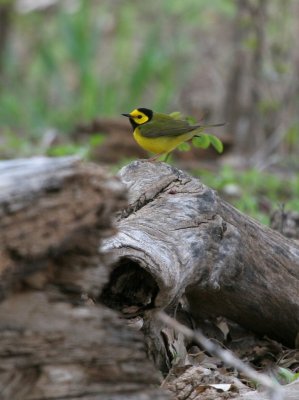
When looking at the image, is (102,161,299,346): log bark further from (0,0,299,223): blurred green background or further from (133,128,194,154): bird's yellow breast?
(0,0,299,223): blurred green background

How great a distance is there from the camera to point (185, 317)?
431 centimetres

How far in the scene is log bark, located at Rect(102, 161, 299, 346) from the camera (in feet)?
11.6

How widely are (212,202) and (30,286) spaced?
1.53m

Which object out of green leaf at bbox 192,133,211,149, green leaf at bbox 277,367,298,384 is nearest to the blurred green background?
green leaf at bbox 192,133,211,149

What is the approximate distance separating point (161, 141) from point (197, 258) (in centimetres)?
159

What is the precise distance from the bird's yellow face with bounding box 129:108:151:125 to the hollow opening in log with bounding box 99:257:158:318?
72.4 inches

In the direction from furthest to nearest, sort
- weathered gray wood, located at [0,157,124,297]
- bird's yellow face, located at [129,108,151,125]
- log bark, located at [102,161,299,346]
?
bird's yellow face, located at [129,108,151,125]
log bark, located at [102,161,299,346]
weathered gray wood, located at [0,157,124,297]

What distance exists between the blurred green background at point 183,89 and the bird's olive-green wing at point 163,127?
2655 millimetres

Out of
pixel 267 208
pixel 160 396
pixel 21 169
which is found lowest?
pixel 267 208

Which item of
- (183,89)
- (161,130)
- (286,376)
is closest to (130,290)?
(286,376)

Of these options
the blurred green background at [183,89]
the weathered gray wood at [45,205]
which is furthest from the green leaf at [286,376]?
the blurred green background at [183,89]

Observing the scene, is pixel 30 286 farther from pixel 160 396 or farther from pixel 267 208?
pixel 267 208

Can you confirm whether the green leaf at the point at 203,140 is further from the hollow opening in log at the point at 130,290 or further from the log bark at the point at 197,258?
the hollow opening in log at the point at 130,290

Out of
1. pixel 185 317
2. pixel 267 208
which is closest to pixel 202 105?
pixel 267 208
